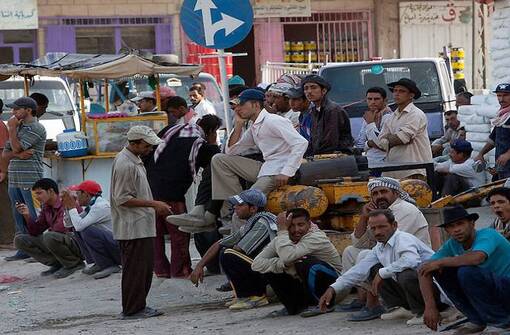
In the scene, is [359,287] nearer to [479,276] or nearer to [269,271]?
[269,271]

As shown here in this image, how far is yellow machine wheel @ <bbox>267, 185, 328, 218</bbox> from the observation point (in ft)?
37.4

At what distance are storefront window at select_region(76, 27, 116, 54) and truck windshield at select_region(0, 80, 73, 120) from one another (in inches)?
459

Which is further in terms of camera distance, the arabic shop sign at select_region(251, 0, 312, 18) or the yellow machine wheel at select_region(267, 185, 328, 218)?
the arabic shop sign at select_region(251, 0, 312, 18)

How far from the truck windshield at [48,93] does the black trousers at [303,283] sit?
471 inches

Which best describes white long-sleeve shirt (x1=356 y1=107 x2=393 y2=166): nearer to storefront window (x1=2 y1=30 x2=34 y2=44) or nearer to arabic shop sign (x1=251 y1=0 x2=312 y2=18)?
storefront window (x1=2 y1=30 x2=34 y2=44)

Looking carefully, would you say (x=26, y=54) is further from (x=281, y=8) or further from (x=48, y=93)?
(x=48, y=93)

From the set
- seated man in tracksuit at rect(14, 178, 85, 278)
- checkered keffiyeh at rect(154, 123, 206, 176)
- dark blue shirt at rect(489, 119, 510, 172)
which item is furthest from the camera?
A: seated man in tracksuit at rect(14, 178, 85, 278)

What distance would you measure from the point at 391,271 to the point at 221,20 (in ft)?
13.5

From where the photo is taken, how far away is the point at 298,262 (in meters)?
10.6

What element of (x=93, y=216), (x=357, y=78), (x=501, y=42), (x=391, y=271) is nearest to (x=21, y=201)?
(x=93, y=216)

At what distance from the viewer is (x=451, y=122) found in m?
18.3

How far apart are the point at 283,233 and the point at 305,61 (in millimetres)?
24848

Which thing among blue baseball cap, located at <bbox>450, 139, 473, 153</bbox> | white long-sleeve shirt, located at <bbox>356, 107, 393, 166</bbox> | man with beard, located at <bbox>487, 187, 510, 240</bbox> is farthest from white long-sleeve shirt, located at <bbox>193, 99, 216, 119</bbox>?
man with beard, located at <bbox>487, 187, 510, 240</bbox>

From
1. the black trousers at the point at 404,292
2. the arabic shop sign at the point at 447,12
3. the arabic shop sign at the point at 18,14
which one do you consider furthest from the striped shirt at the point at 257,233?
the arabic shop sign at the point at 447,12
